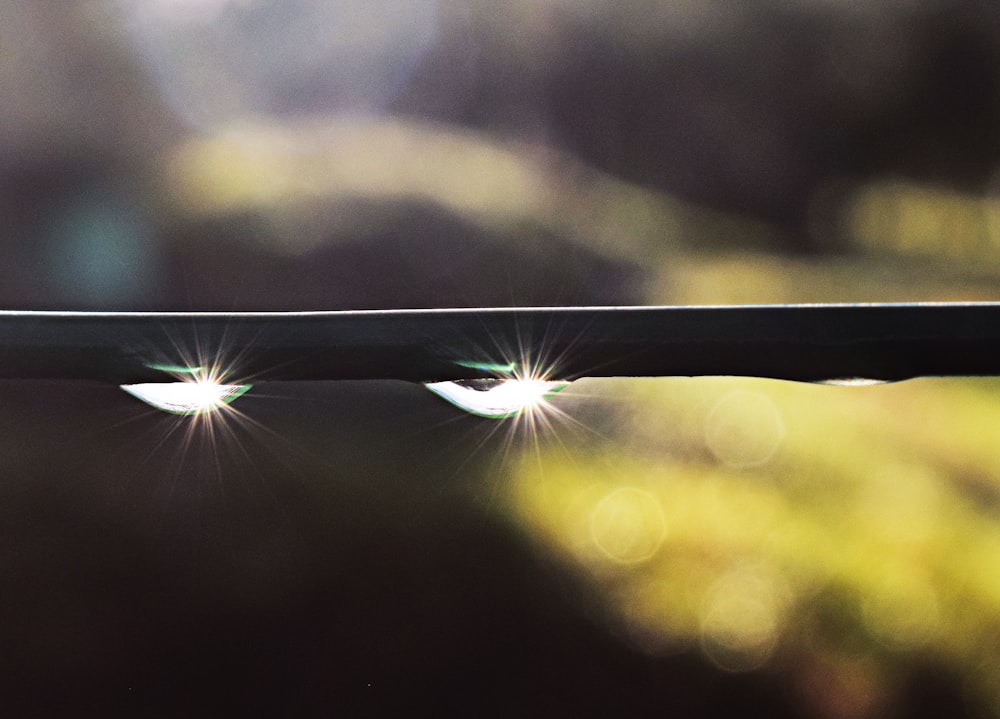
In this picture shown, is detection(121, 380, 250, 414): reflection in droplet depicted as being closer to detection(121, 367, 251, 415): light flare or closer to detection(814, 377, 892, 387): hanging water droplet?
detection(121, 367, 251, 415): light flare

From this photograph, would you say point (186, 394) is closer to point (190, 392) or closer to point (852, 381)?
point (190, 392)

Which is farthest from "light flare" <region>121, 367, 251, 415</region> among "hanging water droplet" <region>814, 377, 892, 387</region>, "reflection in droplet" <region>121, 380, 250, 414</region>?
"hanging water droplet" <region>814, 377, 892, 387</region>

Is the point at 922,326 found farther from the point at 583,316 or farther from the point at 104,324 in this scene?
the point at 104,324

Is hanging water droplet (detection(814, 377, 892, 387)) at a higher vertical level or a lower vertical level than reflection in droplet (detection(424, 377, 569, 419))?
lower

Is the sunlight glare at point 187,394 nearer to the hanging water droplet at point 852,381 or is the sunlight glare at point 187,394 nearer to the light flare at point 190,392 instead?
the light flare at point 190,392

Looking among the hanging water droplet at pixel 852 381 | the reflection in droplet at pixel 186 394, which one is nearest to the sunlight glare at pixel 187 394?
the reflection in droplet at pixel 186 394
